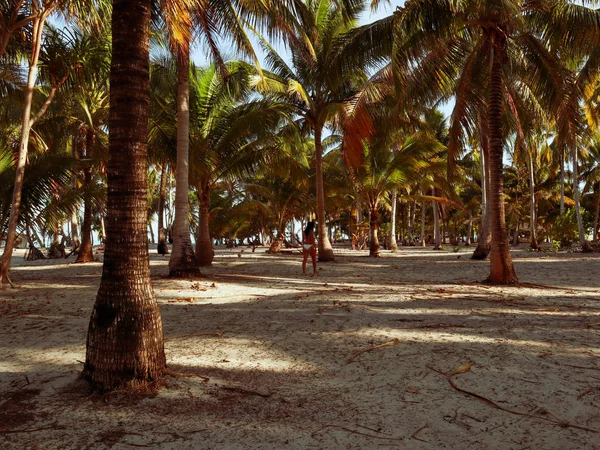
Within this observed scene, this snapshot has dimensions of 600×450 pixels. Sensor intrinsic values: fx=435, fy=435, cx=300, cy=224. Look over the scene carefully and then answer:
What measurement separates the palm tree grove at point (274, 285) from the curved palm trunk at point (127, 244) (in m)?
0.02

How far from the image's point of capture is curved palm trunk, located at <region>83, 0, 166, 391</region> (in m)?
3.20

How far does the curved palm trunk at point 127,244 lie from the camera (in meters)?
3.20

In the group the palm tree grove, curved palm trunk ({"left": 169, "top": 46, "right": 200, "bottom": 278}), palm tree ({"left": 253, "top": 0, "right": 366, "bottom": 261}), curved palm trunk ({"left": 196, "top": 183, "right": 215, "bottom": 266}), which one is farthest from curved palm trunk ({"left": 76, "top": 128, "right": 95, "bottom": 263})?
palm tree ({"left": 253, "top": 0, "right": 366, "bottom": 261})

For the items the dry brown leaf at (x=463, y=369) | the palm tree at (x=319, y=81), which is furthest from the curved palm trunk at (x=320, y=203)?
the dry brown leaf at (x=463, y=369)

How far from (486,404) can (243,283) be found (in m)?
7.01

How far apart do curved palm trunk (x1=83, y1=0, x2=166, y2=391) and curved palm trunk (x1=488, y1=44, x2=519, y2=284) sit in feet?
24.2

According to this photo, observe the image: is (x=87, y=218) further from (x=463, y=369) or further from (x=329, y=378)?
(x=463, y=369)

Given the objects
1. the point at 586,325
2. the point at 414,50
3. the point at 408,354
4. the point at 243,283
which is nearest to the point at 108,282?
the point at 408,354

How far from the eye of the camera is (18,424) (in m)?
2.78

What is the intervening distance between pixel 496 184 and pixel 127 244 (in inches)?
297

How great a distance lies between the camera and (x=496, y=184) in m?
8.66

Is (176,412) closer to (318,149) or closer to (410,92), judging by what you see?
(410,92)

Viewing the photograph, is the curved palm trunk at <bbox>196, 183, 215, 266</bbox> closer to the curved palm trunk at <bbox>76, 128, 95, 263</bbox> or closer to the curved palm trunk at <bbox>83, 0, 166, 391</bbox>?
the curved palm trunk at <bbox>76, 128, 95, 263</bbox>

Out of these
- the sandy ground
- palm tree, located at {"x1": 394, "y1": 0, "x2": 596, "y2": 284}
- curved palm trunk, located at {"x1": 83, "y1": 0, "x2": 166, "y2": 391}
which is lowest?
the sandy ground
